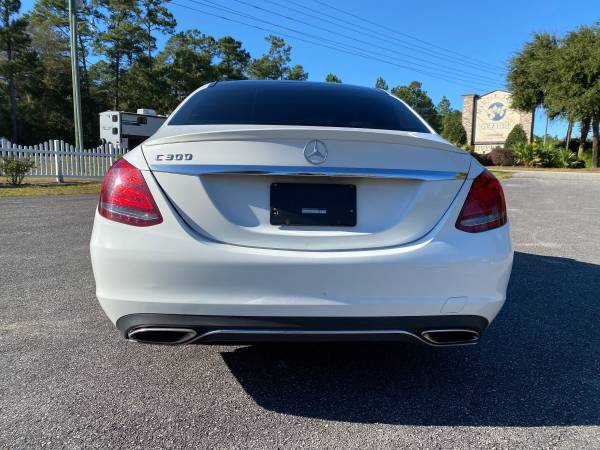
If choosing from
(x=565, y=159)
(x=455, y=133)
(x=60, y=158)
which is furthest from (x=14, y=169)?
(x=455, y=133)

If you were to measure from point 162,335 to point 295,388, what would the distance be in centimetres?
76

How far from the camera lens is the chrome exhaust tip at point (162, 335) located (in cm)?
195

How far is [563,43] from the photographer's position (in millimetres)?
33062

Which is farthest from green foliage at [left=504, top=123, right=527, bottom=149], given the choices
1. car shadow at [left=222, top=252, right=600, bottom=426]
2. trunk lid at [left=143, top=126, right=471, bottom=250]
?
trunk lid at [left=143, top=126, right=471, bottom=250]

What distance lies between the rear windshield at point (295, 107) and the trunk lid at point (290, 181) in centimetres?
55

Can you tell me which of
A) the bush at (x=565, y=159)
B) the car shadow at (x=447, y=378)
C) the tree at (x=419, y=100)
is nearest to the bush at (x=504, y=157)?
the bush at (x=565, y=159)

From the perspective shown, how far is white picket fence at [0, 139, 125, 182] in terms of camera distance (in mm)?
15151

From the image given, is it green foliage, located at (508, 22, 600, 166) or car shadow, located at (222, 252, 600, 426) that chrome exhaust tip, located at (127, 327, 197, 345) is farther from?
green foliage, located at (508, 22, 600, 166)

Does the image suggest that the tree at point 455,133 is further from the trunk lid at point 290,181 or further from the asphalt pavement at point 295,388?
the trunk lid at point 290,181

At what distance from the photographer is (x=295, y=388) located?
2.35 m

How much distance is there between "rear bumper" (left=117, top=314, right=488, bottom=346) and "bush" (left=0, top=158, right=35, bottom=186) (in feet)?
47.7

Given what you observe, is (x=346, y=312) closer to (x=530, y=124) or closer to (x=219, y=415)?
(x=219, y=415)

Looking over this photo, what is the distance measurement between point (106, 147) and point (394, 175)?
18169mm

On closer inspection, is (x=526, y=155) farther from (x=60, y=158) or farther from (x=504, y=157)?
(x=60, y=158)
